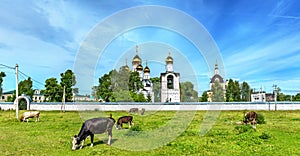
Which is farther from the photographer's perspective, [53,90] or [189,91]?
[53,90]

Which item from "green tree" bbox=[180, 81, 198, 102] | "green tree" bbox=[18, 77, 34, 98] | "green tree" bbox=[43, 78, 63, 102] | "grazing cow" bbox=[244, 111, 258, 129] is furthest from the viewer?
"green tree" bbox=[18, 77, 34, 98]

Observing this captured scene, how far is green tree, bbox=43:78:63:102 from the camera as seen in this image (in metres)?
52.1

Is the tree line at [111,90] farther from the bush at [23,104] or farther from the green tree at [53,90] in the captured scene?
the bush at [23,104]

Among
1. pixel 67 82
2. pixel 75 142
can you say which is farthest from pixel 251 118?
pixel 67 82

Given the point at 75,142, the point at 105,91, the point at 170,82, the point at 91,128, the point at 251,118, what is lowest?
the point at 75,142

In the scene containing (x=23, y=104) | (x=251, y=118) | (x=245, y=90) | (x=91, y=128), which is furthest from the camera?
(x=245, y=90)

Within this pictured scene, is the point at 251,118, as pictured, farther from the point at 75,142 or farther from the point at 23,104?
the point at 23,104

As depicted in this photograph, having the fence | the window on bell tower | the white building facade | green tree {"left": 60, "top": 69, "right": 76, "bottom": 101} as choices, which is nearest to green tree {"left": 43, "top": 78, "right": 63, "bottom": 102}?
green tree {"left": 60, "top": 69, "right": 76, "bottom": 101}

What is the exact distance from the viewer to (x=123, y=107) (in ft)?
140

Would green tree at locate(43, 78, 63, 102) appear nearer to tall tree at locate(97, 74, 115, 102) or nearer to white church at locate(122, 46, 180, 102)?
tall tree at locate(97, 74, 115, 102)

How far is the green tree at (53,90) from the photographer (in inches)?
2051

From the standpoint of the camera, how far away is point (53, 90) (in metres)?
52.1

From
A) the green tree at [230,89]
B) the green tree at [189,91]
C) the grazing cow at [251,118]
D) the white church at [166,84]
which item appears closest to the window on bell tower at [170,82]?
the white church at [166,84]

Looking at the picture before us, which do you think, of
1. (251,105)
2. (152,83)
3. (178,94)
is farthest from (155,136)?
(152,83)
